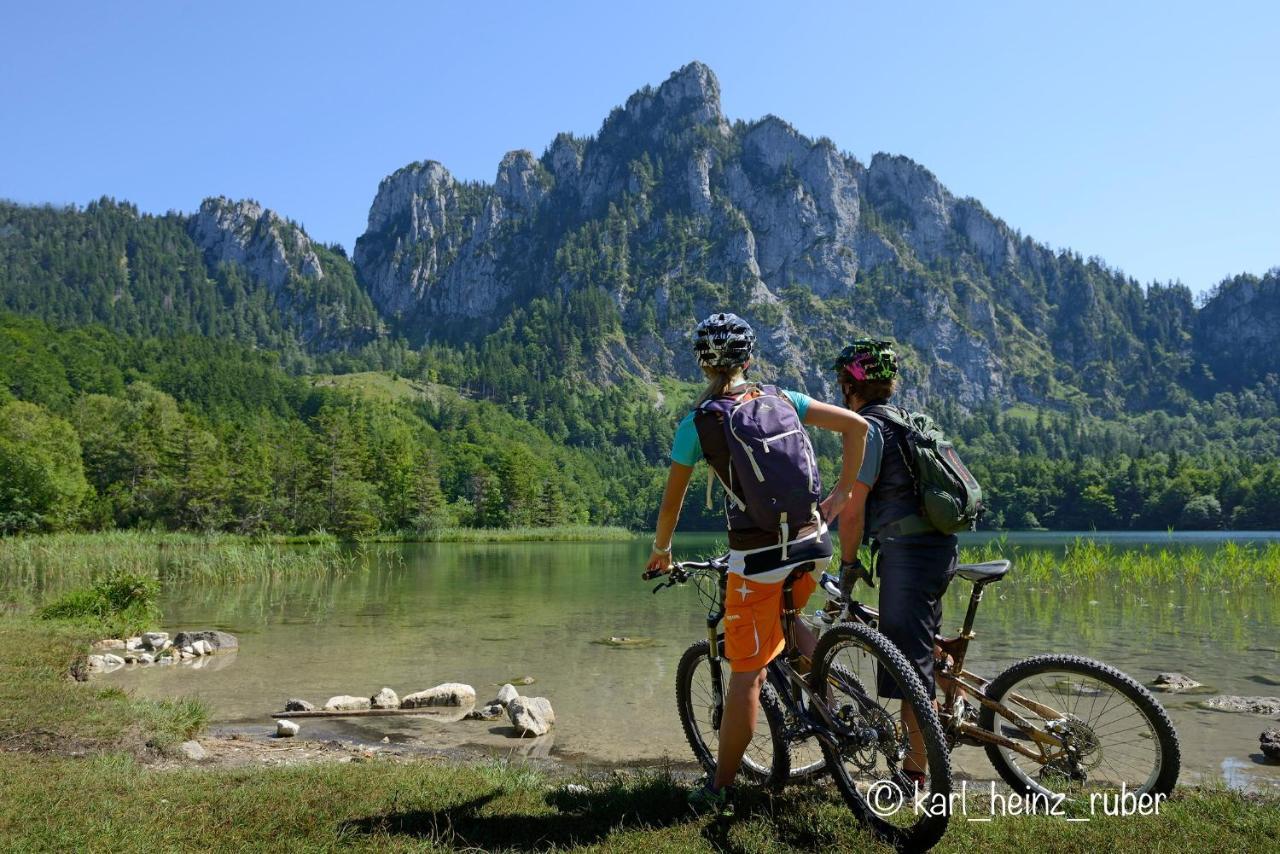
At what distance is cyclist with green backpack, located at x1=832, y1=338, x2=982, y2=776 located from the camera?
462cm

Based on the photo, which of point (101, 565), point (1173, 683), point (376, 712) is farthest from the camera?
point (101, 565)

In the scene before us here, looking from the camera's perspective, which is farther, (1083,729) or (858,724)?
(1083,729)

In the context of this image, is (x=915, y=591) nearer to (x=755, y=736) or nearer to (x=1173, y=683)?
(x=755, y=736)

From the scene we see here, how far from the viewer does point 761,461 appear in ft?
13.5

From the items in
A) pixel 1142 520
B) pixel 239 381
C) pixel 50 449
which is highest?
pixel 239 381

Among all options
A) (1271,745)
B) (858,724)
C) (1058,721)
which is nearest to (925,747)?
(858,724)

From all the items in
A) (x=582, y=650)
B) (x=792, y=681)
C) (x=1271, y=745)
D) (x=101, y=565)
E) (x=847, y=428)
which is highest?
(x=847, y=428)

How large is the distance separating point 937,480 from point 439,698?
24.0ft

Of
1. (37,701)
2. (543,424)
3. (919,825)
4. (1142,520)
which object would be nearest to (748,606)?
(919,825)

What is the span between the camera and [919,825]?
3.76 m

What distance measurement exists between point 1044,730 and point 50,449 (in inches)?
2964

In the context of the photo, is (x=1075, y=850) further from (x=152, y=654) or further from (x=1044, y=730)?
(x=152, y=654)

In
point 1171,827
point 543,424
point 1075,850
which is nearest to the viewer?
point 1075,850

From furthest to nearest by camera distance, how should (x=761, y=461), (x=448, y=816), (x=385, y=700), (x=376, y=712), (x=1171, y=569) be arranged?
(x=1171, y=569)
(x=385, y=700)
(x=376, y=712)
(x=448, y=816)
(x=761, y=461)
